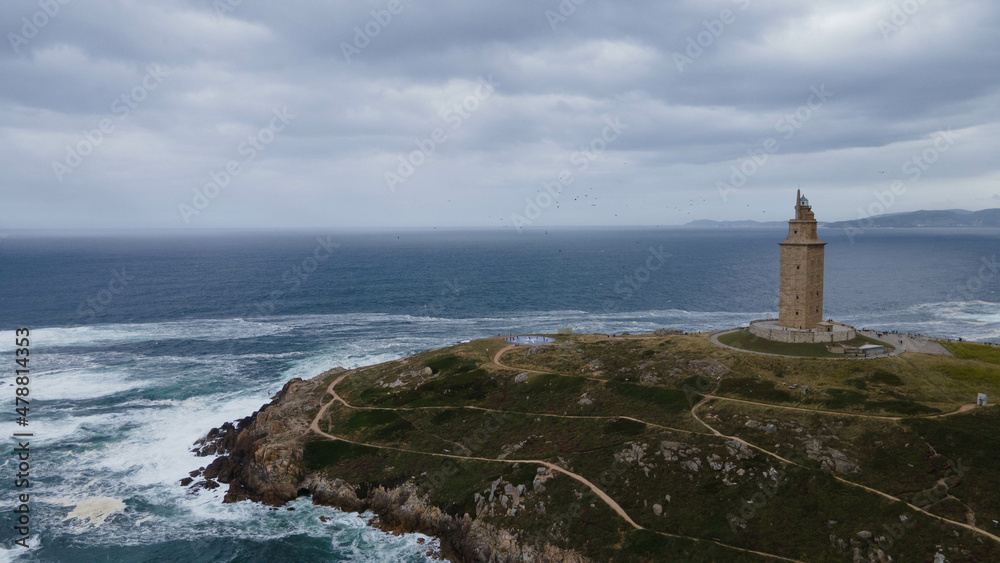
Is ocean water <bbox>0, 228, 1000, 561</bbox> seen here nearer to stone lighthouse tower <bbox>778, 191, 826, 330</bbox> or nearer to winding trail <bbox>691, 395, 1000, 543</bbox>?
winding trail <bbox>691, 395, 1000, 543</bbox>

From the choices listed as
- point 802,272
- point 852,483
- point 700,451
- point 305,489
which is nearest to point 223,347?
point 305,489

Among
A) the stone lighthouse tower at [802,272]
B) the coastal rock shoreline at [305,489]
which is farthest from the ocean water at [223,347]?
the stone lighthouse tower at [802,272]

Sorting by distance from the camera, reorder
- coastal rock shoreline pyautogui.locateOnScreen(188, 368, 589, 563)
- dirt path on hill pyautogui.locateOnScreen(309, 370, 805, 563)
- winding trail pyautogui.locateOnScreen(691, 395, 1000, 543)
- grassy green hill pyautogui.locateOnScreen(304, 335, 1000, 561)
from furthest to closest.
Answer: coastal rock shoreline pyautogui.locateOnScreen(188, 368, 589, 563) → dirt path on hill pyautogui.locateOnScreen(309, 370, 805, 563) → grassy green hill pyautogui.locateOnScreen(304, 335, 1000, 561) → winding trail pyautogui.locateOnScreen(691, 395, 1000, 543)

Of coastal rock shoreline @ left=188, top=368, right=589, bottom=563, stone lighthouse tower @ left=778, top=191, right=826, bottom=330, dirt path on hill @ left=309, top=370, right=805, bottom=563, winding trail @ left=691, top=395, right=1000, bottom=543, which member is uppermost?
stone lighthouse tower @ left=778, top=191, right=826, bottom=330

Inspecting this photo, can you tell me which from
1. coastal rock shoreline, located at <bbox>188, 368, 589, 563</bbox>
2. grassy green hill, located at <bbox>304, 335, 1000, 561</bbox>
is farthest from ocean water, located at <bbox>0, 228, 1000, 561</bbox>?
grassy green hill, located at <bbox>304, 335, 1000, 561</bbox>

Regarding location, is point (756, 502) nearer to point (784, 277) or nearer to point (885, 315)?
point (784, 277)

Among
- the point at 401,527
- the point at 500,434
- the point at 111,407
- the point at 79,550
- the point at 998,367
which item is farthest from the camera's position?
the point at 111,407

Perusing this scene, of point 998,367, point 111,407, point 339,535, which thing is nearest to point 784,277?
point 998,367
